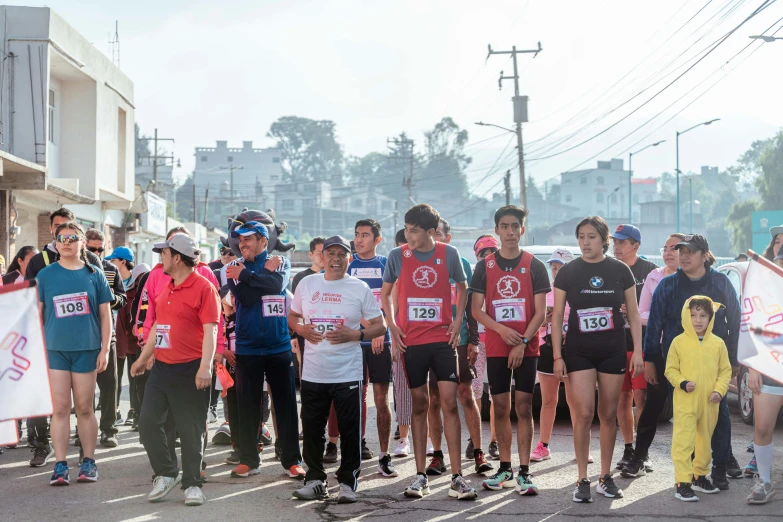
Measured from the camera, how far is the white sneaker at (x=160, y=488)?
6.98 meters

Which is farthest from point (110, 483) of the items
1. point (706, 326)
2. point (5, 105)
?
point (5, 105)

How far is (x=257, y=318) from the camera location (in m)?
7.82

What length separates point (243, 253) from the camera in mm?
7863

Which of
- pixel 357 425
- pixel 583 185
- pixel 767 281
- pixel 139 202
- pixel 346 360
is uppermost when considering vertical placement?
pixel 583 185

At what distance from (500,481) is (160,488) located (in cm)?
259

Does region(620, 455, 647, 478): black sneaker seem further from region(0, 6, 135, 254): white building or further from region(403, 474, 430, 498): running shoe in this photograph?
region(0, 6, 135, 254): white building

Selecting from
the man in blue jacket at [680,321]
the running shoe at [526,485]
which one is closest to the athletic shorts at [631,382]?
the man in blue jacket at [680,321]

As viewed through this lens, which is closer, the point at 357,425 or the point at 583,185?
the point at 357,425

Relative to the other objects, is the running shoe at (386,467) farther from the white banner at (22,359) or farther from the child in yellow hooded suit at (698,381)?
the white banner at (22,359)

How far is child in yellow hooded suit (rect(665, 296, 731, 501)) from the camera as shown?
7121mm

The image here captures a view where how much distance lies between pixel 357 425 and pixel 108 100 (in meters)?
22.6

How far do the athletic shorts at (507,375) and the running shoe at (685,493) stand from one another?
131 centimetres

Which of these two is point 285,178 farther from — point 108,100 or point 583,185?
point 108,100

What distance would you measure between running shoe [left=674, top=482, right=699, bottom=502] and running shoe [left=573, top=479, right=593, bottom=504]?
2.19 feet
